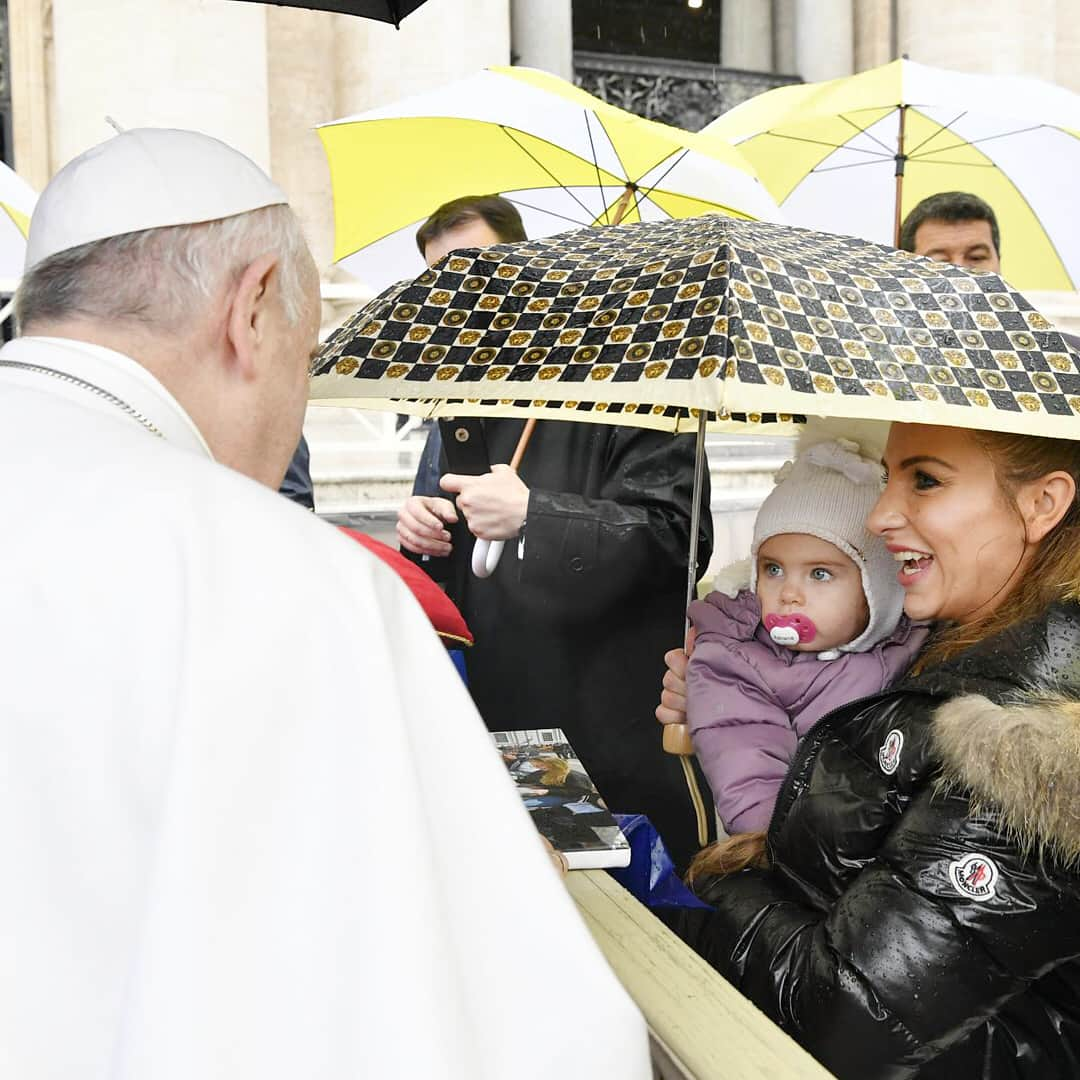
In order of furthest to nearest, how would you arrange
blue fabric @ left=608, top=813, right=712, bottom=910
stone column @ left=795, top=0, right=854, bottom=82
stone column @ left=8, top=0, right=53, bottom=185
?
stone column @ left=795, top=0, right=854, bottom=82 < stone column @ left=8, top=0, right=53, bottom=185 < blue fabric @ left=608, top=813, right=712, bottom=910

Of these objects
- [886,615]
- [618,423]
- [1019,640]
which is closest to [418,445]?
[618,423]

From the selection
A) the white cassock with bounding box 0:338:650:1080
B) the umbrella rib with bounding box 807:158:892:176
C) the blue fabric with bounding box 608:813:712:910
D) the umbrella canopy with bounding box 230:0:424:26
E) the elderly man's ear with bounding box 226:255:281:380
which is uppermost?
the umbrella canopy with bounding box 230:0:424:26

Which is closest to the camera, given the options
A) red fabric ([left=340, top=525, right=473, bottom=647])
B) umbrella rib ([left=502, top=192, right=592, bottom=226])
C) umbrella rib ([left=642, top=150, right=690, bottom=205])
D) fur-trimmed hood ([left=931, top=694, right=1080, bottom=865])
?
fur-trimmed hood ([left=931, top=694, right=1080, bottom=865])

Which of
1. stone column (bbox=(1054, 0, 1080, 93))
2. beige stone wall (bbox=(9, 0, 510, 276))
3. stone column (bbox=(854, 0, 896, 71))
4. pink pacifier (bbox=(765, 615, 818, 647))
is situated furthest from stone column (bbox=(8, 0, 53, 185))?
pink pacifier (bbox=(765, 615, 818, 647))

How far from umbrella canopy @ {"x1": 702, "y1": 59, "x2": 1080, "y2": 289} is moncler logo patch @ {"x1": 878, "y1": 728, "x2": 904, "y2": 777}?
3122 millimetres

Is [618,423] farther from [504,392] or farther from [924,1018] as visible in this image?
[924,1018]

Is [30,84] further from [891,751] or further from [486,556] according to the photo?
[891,751]

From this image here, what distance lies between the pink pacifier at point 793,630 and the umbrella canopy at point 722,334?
2.01 feet

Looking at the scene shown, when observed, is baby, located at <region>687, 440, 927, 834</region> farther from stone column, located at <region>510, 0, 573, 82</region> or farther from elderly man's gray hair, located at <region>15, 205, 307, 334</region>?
stone column, located at <region>510, 0, 573, 82</region>

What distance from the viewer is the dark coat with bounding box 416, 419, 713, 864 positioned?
9.95 ft

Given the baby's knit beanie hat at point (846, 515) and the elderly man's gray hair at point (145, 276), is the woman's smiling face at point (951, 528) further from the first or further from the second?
the elderly man's gray hair at point (145, 276)

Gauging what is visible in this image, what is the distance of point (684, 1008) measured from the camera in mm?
1602

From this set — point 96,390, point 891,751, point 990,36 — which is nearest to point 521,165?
point 891,751

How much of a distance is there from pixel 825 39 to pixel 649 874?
12643 millimetres
